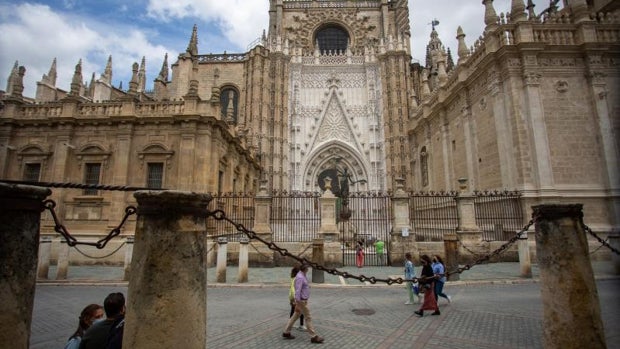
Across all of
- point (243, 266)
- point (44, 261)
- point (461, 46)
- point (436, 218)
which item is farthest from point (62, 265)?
point (461, 46)

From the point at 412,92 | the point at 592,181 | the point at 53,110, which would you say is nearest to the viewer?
the point at 592,181

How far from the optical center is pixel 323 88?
30.8 metres

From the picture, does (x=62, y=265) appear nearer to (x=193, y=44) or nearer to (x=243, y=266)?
(x=243, y=266)

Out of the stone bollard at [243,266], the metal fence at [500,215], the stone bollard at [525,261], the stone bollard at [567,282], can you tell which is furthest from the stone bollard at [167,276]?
the metal fence at [500,215]

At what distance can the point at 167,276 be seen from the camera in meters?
2.15

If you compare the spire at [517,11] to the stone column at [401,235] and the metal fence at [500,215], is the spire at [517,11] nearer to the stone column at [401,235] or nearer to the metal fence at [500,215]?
the metal fence at [500,215]

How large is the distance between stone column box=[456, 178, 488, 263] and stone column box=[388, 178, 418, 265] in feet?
6.03

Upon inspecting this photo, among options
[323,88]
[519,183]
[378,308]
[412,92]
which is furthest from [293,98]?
[378,308]

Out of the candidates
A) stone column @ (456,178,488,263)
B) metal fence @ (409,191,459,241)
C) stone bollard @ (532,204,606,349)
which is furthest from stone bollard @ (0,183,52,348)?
metal fence @ (409,191,459,241)

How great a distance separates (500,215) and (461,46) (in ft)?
35.5

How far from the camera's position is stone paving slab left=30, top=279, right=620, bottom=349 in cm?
465

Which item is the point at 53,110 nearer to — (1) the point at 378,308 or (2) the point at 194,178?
(2) the point at 194,178

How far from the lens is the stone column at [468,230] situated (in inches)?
483

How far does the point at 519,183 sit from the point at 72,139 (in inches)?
800
